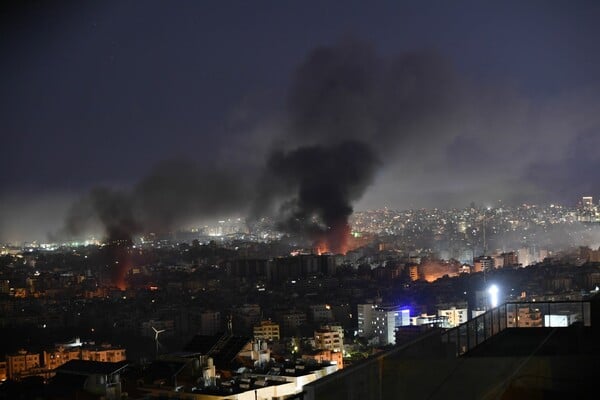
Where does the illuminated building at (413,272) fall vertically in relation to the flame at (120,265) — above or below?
below

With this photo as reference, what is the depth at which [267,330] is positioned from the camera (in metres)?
12.0

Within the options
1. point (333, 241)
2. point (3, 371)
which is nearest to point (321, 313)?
point (3, 371)

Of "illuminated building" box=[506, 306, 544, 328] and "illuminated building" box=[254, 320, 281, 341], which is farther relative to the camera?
"illuminated building" box=[254, 320, 281, 341]

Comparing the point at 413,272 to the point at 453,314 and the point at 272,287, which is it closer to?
the point at 272,287

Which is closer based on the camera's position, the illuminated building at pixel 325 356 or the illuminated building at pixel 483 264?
the illuminated building at pixel 325 356

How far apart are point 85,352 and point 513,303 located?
7.31m

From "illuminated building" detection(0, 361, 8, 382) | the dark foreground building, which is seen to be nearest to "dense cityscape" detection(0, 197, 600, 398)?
"illuminated building" detection(0, 361, 8, 382)

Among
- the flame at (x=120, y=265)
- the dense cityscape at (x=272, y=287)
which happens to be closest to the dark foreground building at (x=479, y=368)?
the dense cityscape at (x=272, y=287)

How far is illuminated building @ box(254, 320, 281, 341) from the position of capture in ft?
38.5

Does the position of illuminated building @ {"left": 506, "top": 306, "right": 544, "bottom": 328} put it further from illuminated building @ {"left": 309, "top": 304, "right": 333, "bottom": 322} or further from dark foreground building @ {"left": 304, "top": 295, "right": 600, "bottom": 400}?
illuminated building @ {"left": 309, "top": 304, "right": 333, "bottom": 322}

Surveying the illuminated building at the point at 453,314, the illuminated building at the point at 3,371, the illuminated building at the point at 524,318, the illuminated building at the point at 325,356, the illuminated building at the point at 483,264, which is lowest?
the illuminated building at the point at 3,371

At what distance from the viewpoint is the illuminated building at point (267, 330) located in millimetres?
11750

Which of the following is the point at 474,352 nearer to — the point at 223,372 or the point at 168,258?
the point at 223,372

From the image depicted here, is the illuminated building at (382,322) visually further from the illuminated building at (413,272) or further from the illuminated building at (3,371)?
the illuminated building at (413,272)
